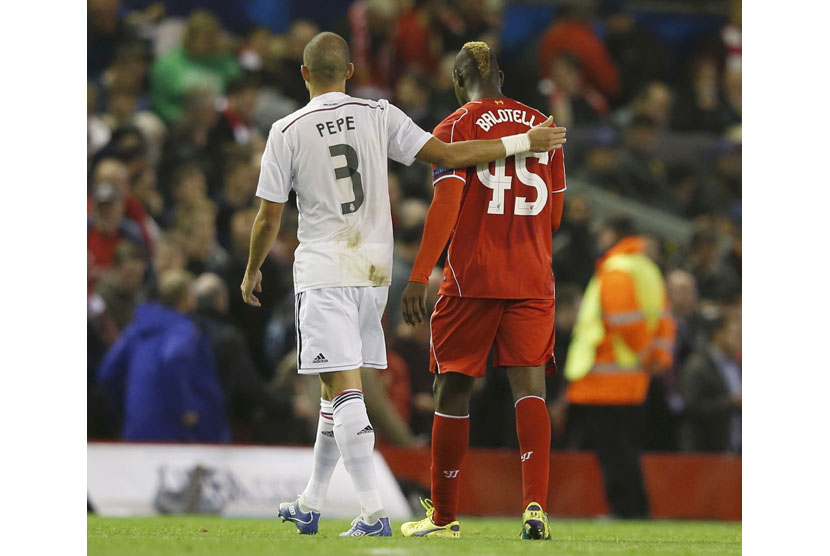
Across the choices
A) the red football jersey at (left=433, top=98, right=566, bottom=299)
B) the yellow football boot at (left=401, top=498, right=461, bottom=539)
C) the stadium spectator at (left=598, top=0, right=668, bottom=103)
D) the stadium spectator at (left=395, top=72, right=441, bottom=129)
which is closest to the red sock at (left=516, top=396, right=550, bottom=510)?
the yellow football boot at (left=401, top=498, right=461, bottom=539)

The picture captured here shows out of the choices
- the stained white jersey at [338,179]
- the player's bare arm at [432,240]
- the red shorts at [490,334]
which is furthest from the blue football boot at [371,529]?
the stained white jersey at [338,179]

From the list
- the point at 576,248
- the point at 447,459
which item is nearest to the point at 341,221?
the point at 447,459

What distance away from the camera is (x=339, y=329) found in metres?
5.95

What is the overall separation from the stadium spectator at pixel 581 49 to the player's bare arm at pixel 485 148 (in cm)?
976

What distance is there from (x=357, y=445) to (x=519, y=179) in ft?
5.12

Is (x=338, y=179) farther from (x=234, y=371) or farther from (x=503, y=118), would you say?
(x=234, y=371)

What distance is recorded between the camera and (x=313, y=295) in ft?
19.8

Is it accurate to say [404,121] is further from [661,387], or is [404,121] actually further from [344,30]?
[344,30]

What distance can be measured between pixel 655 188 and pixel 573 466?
5.41 metres

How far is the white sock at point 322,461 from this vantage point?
620cm

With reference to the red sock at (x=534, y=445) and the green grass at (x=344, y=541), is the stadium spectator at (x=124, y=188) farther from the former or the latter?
the red sock at (x=534, y=445)

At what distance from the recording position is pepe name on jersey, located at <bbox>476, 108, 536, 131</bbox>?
6340 millimetres

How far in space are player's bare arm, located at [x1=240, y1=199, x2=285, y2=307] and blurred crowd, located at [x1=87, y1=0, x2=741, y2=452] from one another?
376 cm

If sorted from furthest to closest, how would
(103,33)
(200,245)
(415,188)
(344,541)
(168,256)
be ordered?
(103,33), (415,188), (200,245), (168,256), (344,541)
